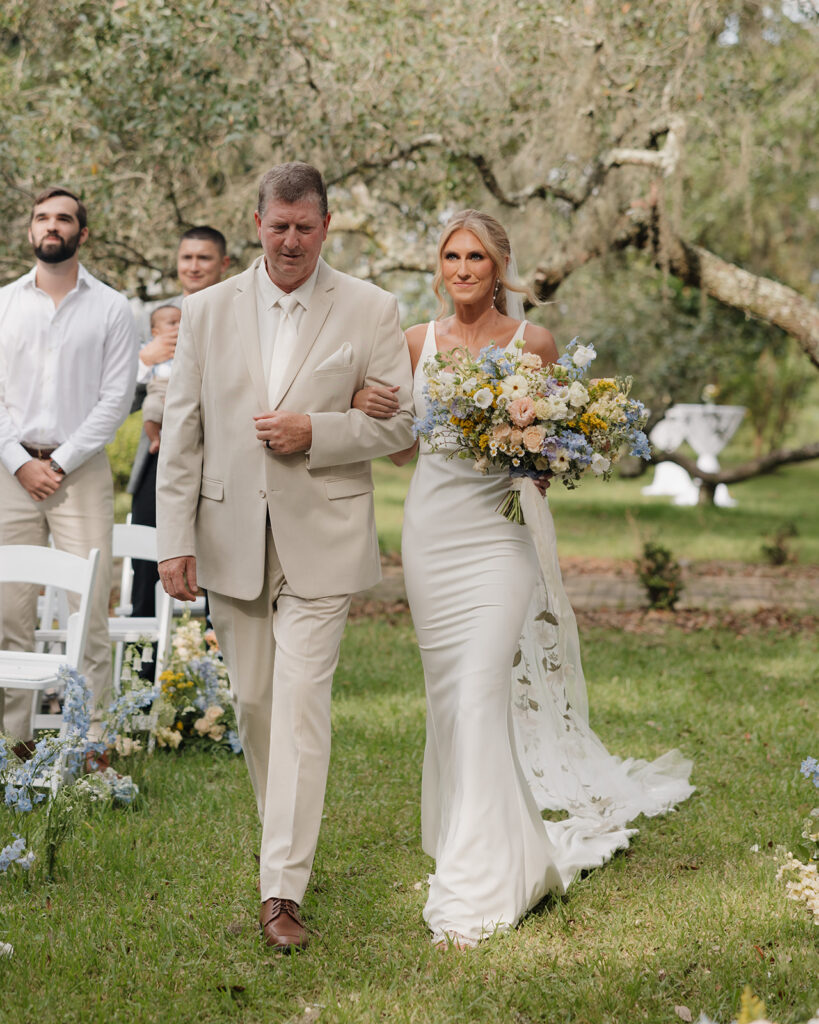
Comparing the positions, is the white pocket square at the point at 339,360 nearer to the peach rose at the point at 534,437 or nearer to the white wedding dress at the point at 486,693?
the white wedding dress at the point at 486,693

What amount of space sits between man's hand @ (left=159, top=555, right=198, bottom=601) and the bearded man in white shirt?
1927mm

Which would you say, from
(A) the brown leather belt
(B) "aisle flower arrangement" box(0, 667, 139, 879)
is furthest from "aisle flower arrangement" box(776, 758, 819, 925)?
(A) the brown leather belt

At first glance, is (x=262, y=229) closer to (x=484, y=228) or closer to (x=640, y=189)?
(x=484, y=228)

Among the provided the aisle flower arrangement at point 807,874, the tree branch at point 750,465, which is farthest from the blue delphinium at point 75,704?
the tree branch at point 750,465

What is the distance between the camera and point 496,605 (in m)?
4.40

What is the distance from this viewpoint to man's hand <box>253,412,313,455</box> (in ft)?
13.1

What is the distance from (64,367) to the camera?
6.10 metres

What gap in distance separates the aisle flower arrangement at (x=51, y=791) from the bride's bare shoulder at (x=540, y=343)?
2.19 metres

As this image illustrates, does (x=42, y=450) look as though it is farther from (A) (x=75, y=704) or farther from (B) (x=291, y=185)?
(B) (x=291, y=185)

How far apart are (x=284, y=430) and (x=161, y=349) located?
11.5 feet

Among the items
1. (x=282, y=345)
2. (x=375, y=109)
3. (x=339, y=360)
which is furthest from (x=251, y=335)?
(x=375, y=109)

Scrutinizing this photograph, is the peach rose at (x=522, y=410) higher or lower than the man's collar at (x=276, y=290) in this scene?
lower

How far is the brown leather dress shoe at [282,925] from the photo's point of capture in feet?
12.9

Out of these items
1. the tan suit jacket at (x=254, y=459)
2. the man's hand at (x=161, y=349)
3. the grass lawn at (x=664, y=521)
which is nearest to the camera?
the tan suit jacket at (x=254, y=459)
